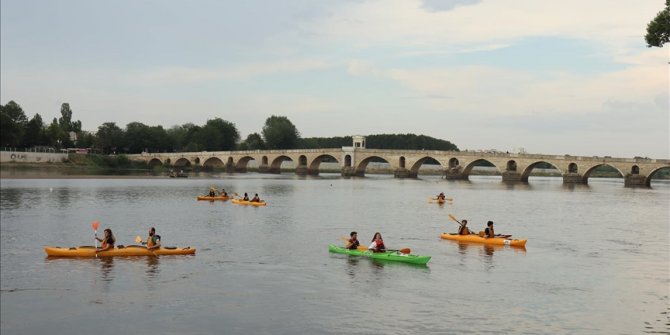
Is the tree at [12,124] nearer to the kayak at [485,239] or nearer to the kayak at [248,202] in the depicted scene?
the kayak at [248,202]

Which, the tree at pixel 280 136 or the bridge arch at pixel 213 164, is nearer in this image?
the bridge arch at pixel 213 164

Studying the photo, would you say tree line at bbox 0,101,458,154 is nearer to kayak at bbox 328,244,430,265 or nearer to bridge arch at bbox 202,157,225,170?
bridge arch at bbox 202,157,225,170

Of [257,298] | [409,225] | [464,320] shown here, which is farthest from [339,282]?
[409,225]

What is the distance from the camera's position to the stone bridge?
347ft

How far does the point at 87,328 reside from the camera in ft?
57.6

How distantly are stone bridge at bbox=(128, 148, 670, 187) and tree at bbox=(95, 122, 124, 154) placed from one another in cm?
742

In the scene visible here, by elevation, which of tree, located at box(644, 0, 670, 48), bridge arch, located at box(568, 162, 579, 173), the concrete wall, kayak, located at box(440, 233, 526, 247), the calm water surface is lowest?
the calm water surface

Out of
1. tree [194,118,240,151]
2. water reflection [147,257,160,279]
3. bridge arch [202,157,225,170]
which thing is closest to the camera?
water reflection [147,257,160,279]

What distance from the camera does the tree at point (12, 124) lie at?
113062mm

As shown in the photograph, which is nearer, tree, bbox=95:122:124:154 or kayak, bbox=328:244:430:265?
kayak, bbox=328:244:430:265

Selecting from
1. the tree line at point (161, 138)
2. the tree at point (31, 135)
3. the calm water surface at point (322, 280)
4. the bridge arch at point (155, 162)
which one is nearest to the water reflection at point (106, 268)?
the calm water surface at point (322, 280)

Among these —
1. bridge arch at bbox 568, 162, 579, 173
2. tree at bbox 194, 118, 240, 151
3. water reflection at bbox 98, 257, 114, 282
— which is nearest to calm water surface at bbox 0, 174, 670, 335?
water reflection at bbox 98, 257, 114, 282

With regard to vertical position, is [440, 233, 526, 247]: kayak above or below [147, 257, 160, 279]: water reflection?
above

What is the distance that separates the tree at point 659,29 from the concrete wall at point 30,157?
110m
